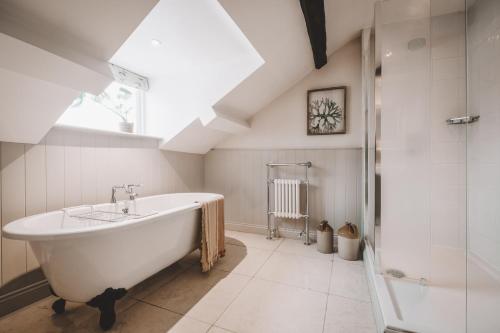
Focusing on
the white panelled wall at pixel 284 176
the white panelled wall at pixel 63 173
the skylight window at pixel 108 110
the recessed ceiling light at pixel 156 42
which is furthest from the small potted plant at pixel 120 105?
the white panelled wall at pixel 284 176

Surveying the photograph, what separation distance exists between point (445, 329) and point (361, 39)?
8.80 ft

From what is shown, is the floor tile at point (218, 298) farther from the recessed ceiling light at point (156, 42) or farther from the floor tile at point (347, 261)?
the recessed ceiling light at point (156, 42)

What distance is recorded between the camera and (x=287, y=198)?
2.73 meters

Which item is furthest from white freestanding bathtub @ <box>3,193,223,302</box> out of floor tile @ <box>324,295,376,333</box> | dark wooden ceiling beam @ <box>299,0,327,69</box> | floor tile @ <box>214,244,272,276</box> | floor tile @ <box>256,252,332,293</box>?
dark wooden ceiling beam @ <box>299,0,327,69</box>

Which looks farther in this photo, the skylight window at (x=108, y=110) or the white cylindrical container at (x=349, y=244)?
the white cylindrical container at (x=349, y=244)

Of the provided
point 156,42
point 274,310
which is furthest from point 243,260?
point 156,42

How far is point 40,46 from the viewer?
44.2 inches

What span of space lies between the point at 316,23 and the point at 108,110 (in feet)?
7.09

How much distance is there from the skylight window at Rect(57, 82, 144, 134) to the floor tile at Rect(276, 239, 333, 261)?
2141mm

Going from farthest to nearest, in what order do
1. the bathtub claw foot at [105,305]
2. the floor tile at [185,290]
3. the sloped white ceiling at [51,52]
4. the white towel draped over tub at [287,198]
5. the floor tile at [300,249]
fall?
the white towel draped over tub at [287,198] < the floor tile at [300,249] < the floor tile at [185,290] < the bathtub claw foot at [105,305] < the sloped white ceiling at [51,52]

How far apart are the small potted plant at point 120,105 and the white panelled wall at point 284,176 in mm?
1273

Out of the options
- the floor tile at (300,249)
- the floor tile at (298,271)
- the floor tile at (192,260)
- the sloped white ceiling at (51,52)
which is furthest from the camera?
the floor tile at (300,249)

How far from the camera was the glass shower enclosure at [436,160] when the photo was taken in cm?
146

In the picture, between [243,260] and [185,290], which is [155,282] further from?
[243,260]
